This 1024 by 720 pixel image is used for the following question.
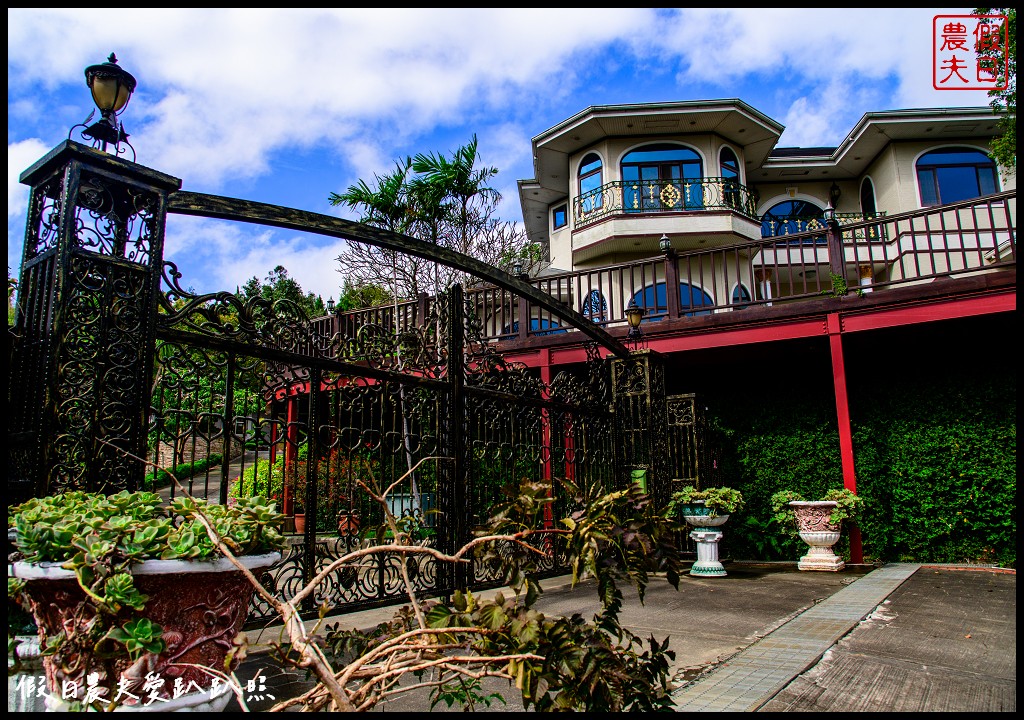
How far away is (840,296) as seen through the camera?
8.63m

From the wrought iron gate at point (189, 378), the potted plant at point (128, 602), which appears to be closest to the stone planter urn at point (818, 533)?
the wrought iron gate at point (189, 378)

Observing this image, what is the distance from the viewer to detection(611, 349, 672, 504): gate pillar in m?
7.01

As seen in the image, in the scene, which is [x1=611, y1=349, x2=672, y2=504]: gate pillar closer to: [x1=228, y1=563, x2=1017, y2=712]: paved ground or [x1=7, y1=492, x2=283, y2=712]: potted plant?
[x1=228, y1=563, x2=1017, y2=712]: paved ground

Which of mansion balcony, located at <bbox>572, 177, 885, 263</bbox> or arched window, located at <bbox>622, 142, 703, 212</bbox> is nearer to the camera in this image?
mansion balcony, located at <bbox>572, 177, 885, 263</bbox>

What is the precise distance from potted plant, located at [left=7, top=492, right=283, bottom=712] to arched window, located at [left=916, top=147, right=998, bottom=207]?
19686 mm

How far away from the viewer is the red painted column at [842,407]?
8281mm

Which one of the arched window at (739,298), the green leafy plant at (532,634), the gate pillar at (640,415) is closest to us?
the green leafy plant at (532,634)

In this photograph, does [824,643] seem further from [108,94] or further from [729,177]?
[729,177]

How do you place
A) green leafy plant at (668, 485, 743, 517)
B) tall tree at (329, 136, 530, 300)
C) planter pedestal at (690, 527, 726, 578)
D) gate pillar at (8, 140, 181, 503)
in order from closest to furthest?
gate pillar at (8, 140, 181, 503) < planter pedestal at (690, 527, 726, 578) < green leafy plant at (668, 485, 743, 517) < tall tree at (329, 136, 530, 300)

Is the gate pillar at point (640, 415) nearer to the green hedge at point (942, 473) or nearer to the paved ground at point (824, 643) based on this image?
the paved ground at point (824, 643)

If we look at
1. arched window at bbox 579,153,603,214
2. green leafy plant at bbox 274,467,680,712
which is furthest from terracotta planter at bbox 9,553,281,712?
arched window at bbox 579,153,603,214

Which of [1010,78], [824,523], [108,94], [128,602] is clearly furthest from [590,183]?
[128,602]

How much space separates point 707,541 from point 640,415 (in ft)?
5.41

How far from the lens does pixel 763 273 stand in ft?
28.7
